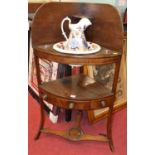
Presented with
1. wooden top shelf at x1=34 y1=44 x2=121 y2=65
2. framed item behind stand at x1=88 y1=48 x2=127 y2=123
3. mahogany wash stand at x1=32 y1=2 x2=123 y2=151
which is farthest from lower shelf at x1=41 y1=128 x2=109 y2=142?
wooden top shelf at x1=34 y1=44 x2=121 y2=65

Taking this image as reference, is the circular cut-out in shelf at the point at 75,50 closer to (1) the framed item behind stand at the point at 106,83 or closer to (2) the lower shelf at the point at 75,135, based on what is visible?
(1) the framed item behind stand at the point at 106,83

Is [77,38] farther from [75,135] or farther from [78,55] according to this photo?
[75,135]

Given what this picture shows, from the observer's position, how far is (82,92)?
4.83ft

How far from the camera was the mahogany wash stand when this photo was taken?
4.42ft

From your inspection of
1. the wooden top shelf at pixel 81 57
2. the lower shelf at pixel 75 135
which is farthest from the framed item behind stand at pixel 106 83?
the wooden top shelf at pixel 81 57

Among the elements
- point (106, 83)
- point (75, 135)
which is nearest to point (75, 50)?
point (75, 135)

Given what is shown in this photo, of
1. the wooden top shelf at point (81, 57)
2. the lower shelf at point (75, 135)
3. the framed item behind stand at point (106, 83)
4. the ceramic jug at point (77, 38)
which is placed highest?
the ceramic jug at point (77, 38)

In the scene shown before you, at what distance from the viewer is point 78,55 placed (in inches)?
51.4

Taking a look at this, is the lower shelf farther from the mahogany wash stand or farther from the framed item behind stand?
the framed item behind stand

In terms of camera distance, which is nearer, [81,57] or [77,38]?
[81,57]

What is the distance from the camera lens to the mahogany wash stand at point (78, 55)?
4.42ft
